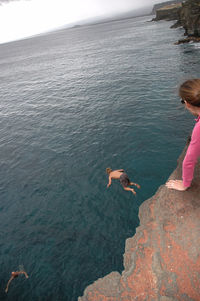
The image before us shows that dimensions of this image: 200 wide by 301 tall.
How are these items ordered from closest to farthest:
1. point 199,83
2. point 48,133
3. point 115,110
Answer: point 199,83
point 48,133
point 115,110

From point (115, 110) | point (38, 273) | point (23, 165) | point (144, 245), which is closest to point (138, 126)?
point (115, 110)

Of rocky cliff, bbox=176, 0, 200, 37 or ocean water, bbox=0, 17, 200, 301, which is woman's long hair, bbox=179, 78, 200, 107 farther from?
rocky cliff, bbox=176, 0, 200, 37

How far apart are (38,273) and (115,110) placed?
21.0 metres

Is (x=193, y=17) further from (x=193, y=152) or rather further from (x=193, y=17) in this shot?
(x=193, y=152)

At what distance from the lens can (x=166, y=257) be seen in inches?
233

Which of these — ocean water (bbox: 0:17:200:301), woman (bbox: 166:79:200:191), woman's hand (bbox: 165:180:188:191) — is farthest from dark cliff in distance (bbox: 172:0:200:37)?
woman (bbox: 166:79:200:191)

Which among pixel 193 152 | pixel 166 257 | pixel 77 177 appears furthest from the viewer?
pixel 77 177

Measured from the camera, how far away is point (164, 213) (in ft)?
21.9

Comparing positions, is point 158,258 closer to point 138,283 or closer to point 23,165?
Answer: point 138,283

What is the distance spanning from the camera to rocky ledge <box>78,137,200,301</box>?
17.8 feet

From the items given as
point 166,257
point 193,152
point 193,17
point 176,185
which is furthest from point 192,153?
point 193,17

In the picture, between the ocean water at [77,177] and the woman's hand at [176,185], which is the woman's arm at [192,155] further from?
the ocean water at [77,177]

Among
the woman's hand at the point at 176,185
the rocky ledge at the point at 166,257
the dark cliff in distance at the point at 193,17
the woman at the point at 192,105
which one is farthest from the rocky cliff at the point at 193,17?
the woman at the point at 192,105

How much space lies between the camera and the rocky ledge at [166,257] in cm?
541
